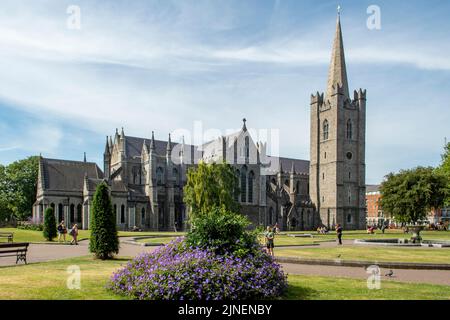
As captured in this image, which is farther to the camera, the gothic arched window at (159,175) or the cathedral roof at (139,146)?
the cathedral roof at (139,146)

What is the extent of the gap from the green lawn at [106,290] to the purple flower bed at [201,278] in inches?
21.4

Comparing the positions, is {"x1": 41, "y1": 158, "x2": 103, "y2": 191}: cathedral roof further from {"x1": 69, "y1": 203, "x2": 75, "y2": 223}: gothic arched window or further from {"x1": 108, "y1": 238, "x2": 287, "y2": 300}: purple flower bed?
{"x1": 108, "y1": 238, "x2": 287, "y2": 300}: purple flower bed

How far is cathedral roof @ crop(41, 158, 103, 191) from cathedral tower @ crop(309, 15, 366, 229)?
138ft

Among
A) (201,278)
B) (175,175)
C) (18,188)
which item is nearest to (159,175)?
(175,175)

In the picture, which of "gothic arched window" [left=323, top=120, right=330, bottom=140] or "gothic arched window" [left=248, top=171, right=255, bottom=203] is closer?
"gothic arched window" [left=248, top=171, right=255, bottom=203]

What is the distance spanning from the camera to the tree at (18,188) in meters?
79.2

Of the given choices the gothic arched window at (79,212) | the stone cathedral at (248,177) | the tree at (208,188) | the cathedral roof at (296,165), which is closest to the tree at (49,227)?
the tree at (208,188)

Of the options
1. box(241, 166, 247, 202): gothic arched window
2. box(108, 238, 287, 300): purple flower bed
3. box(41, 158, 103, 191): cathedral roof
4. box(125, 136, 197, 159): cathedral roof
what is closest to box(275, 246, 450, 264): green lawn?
box(108, 238, 287, 300): purple flower bed

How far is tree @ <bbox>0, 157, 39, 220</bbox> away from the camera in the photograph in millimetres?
79250

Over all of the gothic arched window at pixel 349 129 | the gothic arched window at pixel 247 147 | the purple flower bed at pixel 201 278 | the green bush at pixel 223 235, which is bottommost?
the purple flower bed at pixel 201 278

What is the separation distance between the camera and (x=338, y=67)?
91.2m

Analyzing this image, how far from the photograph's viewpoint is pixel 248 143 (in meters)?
82.6

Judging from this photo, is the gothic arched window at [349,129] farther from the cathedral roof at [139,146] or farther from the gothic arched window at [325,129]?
the cathedral roof at [139,146]

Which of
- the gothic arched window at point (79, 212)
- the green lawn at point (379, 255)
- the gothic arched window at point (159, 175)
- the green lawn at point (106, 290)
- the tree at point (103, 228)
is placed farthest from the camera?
the gothic arched window at point (159, 175)
